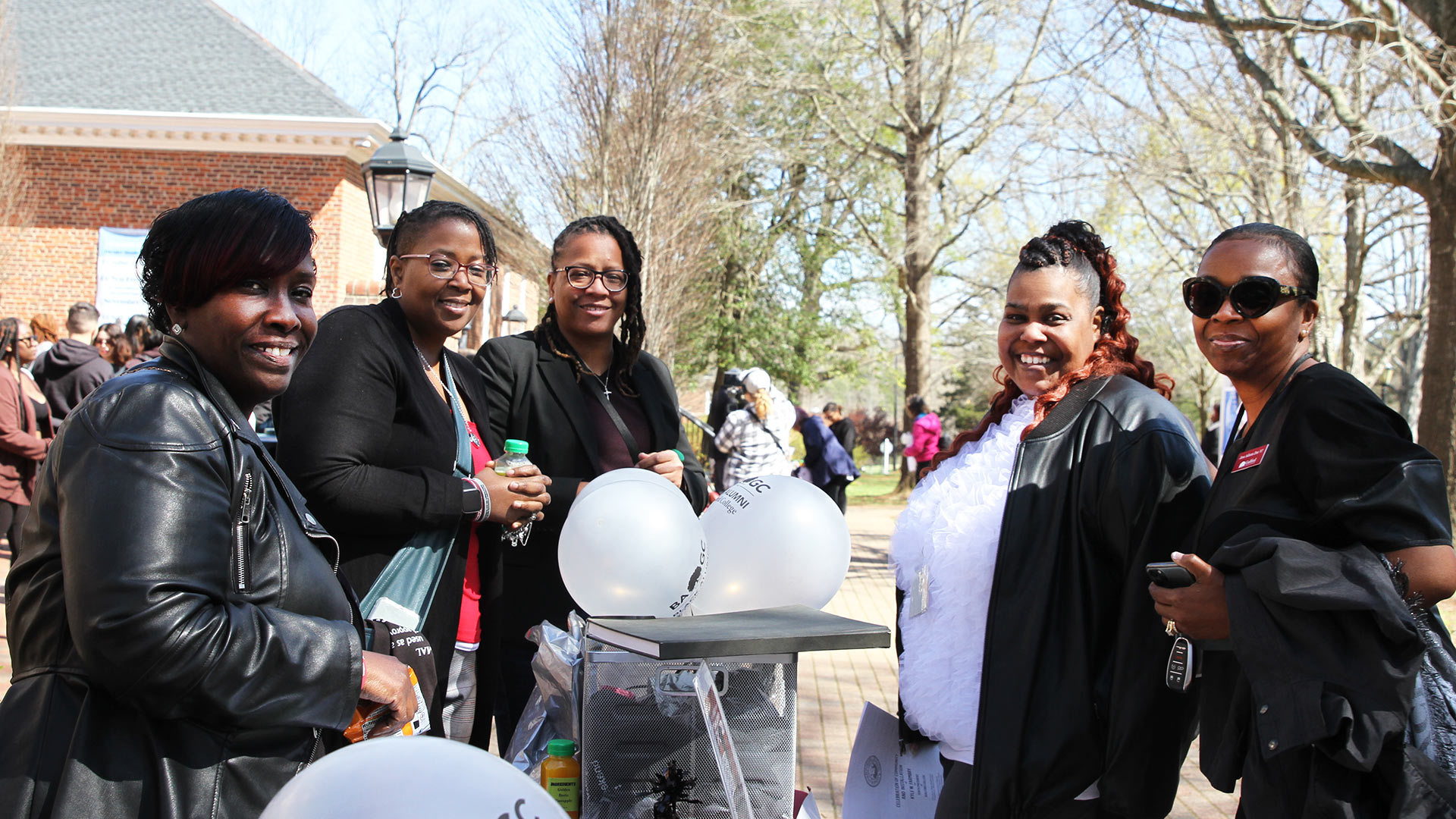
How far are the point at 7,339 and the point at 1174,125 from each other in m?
13.3

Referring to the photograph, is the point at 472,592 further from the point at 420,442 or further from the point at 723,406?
the point at 723,406

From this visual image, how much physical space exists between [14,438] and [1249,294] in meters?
7.45

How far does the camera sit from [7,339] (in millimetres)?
7238

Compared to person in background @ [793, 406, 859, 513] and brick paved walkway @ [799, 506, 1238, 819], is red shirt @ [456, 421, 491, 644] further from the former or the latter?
person in background @ [793, 406, 859, 513]

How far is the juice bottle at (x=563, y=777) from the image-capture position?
2363 millimetres

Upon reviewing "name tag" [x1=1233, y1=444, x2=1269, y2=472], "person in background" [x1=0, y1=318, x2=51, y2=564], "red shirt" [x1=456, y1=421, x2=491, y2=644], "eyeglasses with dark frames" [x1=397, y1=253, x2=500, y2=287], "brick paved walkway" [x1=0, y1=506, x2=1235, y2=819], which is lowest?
"brick paved walkway" [x1=0, y1=506, x2=1235, y2=819]

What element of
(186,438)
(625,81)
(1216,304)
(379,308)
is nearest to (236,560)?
(186,438)

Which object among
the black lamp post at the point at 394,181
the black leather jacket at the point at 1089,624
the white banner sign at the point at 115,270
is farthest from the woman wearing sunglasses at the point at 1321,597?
the white banner sign at the point at 115,270

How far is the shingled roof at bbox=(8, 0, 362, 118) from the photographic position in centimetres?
1800

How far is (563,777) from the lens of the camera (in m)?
2.37

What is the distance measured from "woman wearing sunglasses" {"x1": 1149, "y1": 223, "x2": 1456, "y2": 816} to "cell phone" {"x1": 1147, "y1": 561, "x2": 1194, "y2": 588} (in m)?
0.01

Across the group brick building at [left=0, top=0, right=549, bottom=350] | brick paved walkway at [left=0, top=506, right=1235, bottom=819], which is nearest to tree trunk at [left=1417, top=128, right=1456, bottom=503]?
brick paved walkway at [left=0, top=506, right=1235, bottom=819]

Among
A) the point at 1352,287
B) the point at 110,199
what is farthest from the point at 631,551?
the point at 110,199

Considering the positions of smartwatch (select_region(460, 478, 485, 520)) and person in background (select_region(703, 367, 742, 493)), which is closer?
smartwatch (select_region(460, 478, 485, 520))
